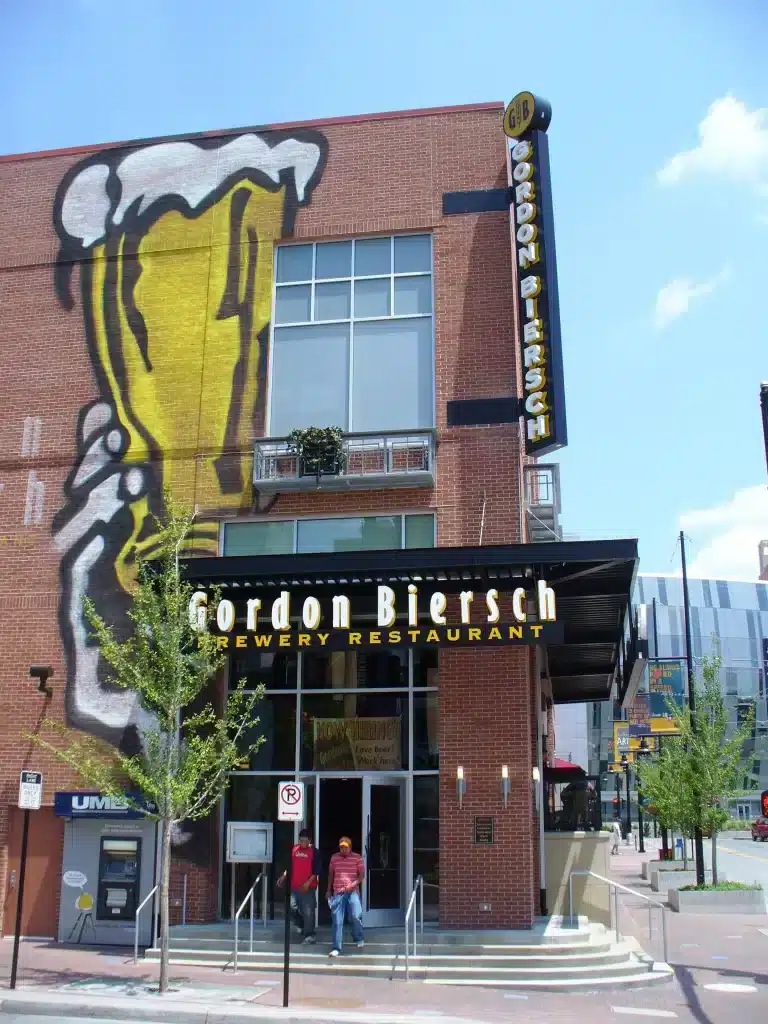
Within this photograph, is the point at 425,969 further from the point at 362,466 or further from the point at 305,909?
the point at 362,466

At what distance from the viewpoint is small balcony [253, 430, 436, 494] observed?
60.4 ft

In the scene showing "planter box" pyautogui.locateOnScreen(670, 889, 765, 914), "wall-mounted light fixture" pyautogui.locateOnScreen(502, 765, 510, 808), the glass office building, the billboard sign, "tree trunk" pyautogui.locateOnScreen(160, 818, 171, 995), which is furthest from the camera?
the glass office building

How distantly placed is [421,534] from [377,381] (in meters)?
3.14

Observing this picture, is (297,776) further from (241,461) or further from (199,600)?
(241,461)

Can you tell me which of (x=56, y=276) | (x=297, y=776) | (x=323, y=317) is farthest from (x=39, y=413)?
(x=297, y=776)

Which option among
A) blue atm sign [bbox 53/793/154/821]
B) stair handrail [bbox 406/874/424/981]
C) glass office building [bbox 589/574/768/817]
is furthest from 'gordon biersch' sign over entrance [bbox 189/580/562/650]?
glass office building [bbox 589/574/768/817]

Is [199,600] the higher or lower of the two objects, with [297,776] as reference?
higher

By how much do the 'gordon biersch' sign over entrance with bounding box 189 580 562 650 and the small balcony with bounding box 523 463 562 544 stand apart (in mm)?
3545

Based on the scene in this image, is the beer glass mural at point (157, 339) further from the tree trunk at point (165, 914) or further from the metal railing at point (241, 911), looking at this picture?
the tree trunk at point (165, 914)

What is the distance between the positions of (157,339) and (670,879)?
21009 mm

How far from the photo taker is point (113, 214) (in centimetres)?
2123

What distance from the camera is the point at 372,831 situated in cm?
1745

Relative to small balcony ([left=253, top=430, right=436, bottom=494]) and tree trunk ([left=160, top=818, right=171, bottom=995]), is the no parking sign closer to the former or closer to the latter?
tree trunk ([left=160, top=818, right=171, bottom=995])

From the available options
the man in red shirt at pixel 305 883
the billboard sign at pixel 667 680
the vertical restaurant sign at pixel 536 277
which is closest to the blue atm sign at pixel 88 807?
the man in red shirt at pixel 305 883
